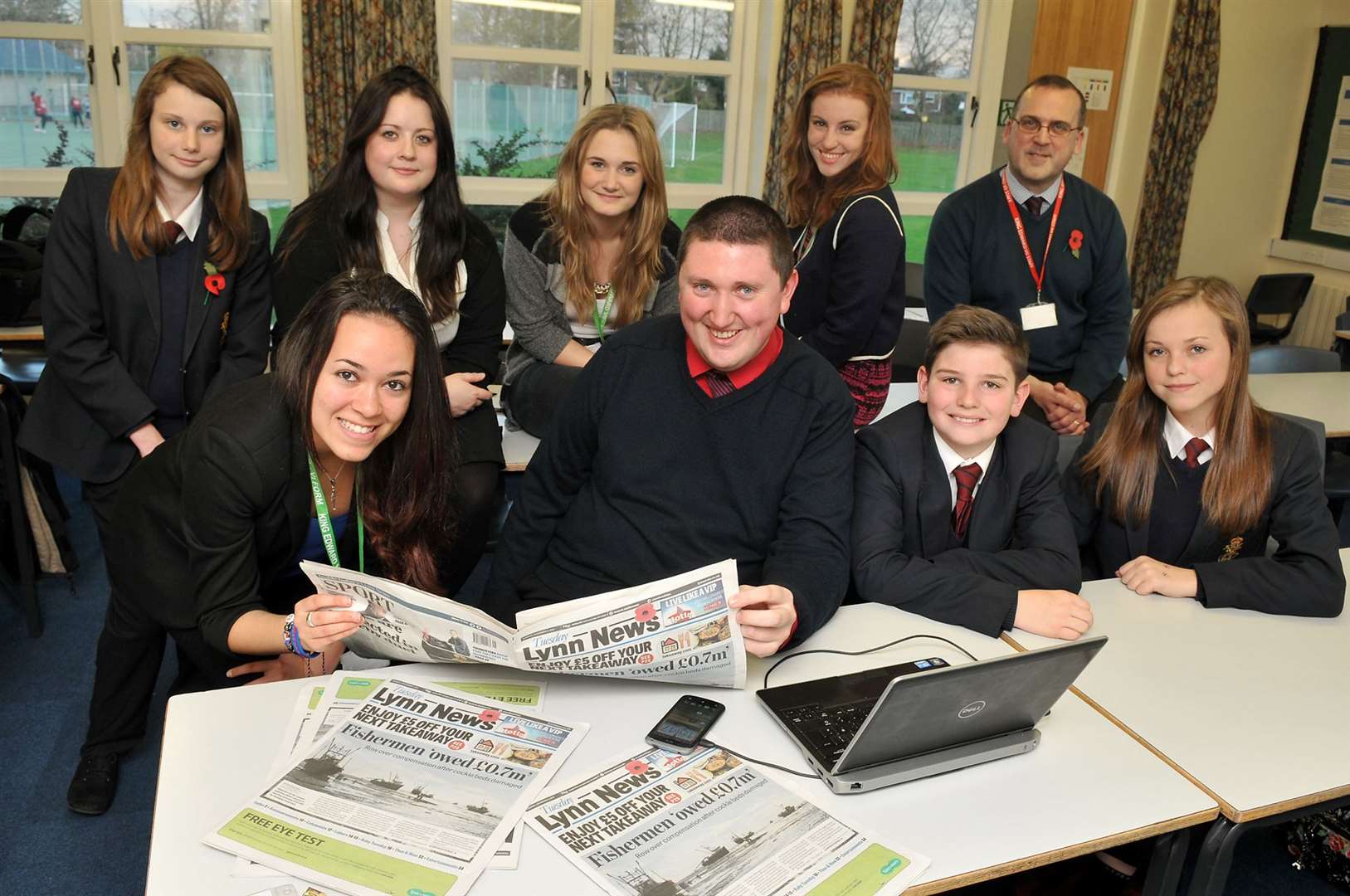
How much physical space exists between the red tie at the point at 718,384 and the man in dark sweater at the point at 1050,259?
1.56 metres

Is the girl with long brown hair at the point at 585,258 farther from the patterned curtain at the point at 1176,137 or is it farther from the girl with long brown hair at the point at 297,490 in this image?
the patterned curtain at the point at 1176,137

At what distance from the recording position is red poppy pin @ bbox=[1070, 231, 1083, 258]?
131 inches

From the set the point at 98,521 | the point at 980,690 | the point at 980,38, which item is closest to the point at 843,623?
the point at 980,690

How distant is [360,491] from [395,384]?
9.6 inches

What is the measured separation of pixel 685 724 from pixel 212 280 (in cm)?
183

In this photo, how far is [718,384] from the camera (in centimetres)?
210

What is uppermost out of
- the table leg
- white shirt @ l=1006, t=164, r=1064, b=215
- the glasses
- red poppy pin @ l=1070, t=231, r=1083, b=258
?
the glasses

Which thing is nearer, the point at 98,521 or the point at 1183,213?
the point at 98,521

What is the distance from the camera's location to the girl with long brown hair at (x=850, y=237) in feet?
9.83

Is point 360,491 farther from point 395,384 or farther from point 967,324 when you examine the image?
point 967,324

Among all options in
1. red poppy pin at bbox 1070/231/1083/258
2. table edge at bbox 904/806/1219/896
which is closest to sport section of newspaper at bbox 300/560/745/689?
table edge at bbox 904/806/1219/896

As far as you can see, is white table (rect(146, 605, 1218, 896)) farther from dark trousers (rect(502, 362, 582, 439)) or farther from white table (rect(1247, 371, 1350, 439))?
white table (rect(1247, 371, 1350, 439))

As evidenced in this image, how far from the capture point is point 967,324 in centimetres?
231

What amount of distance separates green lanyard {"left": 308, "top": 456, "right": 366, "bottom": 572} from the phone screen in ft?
2.26
